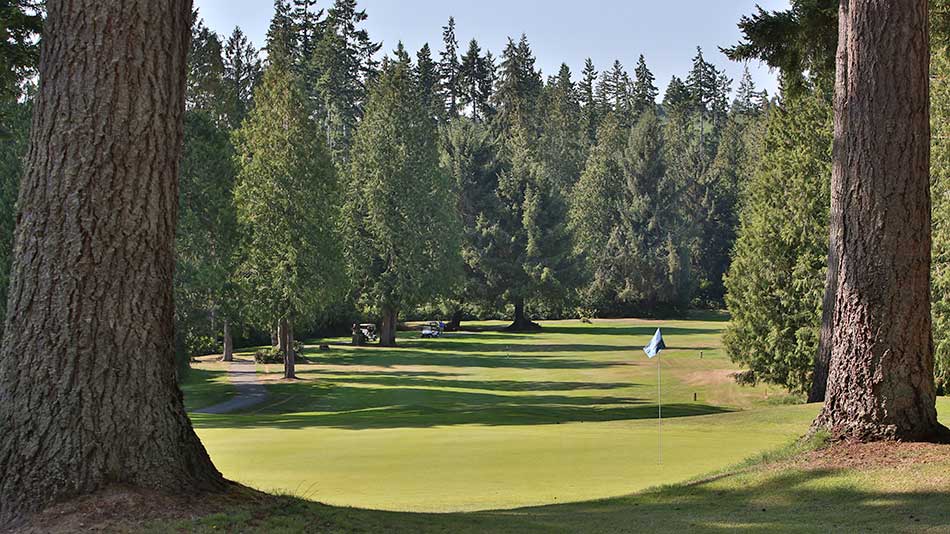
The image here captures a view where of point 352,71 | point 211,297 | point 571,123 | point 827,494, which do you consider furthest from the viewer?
point 571,123

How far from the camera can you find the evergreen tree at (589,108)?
116 m

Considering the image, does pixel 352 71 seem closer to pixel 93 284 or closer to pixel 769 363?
pixel 769 363

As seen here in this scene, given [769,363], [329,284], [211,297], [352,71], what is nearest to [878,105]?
[769,363]

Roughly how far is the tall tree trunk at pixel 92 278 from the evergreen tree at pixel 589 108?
344 feet

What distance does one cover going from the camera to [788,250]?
31.5 m

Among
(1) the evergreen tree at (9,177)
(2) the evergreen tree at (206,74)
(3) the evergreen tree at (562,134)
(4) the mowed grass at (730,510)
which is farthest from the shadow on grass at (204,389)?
(3) the evergreen tree at (562,134)

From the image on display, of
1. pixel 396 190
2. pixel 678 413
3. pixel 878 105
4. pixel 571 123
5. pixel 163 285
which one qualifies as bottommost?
pixel 678 413

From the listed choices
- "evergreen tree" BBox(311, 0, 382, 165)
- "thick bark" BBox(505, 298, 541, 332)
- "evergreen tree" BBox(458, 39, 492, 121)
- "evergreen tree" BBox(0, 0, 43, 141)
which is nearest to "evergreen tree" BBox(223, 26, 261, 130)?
"evergreen tree" BBox(311, 0, 382, 165)

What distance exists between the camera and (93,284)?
606cm

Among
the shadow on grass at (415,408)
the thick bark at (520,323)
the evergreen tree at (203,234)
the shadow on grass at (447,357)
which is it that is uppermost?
the evergreen tree at (203,234)

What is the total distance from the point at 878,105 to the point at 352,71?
8460 cm

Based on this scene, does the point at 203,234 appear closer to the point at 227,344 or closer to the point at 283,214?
the point at 283,214

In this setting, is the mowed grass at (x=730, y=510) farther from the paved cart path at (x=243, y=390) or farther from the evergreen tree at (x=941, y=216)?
the paved cart path at (x=243, y=390)

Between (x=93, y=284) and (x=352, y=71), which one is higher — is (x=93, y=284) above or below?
below
